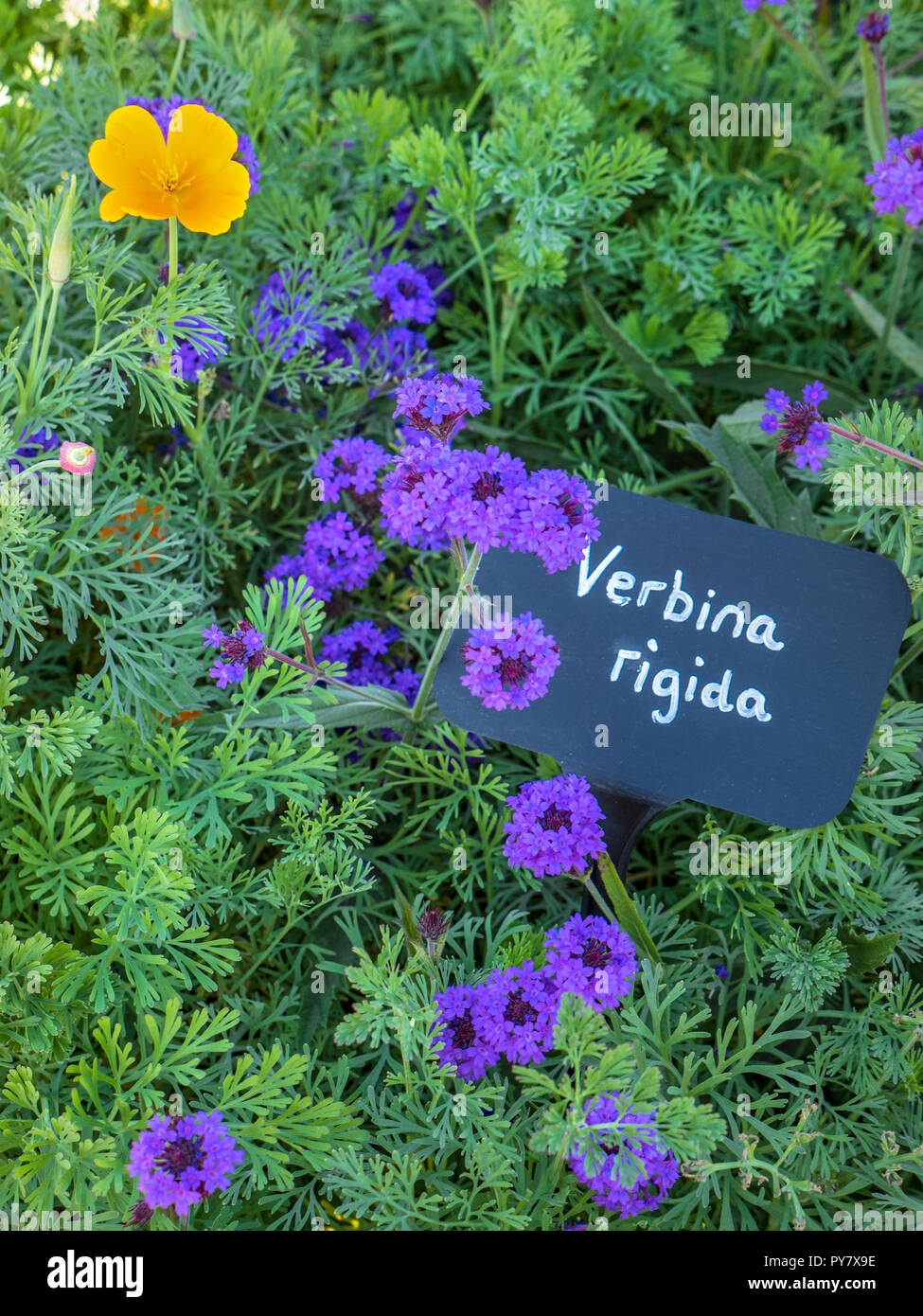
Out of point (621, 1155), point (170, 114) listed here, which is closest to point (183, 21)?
point (170, 114)

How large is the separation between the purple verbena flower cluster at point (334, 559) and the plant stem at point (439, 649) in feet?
0.48

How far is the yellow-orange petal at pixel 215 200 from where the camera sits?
0.88m

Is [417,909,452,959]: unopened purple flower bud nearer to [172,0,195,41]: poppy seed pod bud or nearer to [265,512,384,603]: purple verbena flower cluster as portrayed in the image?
[265,512,384,603]: purple verbena flower cluster

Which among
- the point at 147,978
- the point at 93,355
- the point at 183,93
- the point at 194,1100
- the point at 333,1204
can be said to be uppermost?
the point at 183,93

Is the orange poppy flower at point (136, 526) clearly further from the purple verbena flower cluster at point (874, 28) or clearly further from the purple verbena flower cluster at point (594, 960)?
the purple verbena flower cluster at point (874, 28)

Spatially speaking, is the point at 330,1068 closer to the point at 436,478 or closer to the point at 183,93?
the point at 436,478

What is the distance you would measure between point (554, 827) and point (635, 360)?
613 millimetres

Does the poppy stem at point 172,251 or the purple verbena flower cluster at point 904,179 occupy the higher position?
the purple verbena flower cluster at point 904,179

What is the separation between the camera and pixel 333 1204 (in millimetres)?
886

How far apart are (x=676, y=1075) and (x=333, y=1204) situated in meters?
0.32

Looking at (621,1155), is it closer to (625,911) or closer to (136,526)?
(625,911)

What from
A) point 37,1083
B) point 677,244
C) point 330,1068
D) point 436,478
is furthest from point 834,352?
point 37,1083

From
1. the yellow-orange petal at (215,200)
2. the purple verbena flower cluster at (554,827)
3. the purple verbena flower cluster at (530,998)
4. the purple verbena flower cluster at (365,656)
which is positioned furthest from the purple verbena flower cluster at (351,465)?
the purple verbena flower cluster at (530,998)
